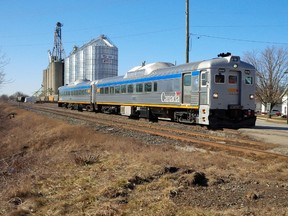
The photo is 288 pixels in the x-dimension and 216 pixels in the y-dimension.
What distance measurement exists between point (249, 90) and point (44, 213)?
14713 millimetres

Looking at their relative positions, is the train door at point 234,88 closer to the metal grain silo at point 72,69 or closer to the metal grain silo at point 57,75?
the metal grain silo at point 72,69

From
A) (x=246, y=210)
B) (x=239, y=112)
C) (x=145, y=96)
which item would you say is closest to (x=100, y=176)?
(x=246, y=210)

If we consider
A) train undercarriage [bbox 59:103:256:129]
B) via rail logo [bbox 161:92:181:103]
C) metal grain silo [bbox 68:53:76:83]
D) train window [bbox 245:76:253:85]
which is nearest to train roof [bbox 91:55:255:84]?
train window [bbox 245:76:253:85]

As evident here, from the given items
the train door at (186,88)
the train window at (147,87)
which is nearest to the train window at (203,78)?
the train door at (186,88)

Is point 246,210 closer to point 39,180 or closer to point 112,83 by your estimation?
point 39,180

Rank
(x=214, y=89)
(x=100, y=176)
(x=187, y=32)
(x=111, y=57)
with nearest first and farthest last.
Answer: (x=100, y=176)
(x=214, y=89)
(x=187, y=32)
(x=111, y=57)

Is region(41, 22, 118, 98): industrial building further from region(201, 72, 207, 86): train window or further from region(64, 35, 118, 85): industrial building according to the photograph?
region(201, 72, 207, 86): train window

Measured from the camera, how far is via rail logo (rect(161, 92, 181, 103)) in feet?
62.7

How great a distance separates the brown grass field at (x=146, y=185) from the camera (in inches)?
211

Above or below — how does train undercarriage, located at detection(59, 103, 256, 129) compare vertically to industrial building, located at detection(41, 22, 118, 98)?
below

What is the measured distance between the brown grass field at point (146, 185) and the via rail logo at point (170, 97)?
8.74 m

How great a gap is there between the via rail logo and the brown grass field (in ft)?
28.7

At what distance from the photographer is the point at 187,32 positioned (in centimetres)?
2759

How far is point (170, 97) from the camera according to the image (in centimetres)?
1983
